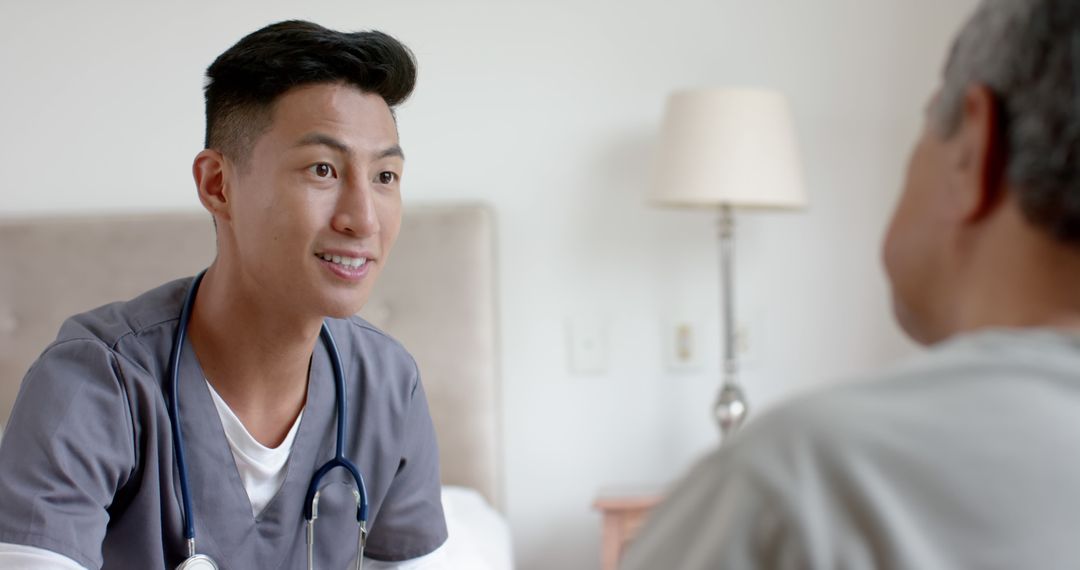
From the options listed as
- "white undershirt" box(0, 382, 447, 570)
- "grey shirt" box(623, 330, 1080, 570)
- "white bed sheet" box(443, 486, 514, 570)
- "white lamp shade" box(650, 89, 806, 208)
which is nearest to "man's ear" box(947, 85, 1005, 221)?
"grey shirt" box(623, 330, 1080, 570)

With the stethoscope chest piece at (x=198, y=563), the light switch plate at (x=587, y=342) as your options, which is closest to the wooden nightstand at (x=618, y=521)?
the light switch plate at (x=587, y=342)

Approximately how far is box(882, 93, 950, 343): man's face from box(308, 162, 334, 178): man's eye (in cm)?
78

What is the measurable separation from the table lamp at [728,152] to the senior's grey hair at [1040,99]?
5.29 ft

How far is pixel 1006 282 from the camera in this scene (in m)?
0.59

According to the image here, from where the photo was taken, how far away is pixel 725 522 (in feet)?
1.61

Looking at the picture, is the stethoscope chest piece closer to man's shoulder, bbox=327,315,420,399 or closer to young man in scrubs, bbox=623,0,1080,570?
A: man's shoulder, bbox=327,315,420,399

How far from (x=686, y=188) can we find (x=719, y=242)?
279 mm

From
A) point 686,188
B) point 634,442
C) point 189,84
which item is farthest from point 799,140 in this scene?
point 189,84

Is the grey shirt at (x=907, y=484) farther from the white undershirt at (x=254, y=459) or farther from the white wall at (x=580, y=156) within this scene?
the white wall at (x=580, y=156)

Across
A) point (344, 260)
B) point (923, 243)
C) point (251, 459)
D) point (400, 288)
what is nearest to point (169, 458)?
point (251, 459)

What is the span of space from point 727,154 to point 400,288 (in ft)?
2.39

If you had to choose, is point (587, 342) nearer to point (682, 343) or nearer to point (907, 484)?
point (682, 343)

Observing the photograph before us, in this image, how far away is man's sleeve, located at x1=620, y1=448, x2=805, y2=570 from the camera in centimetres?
48

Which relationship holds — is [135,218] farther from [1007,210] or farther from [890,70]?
[1007,210]
